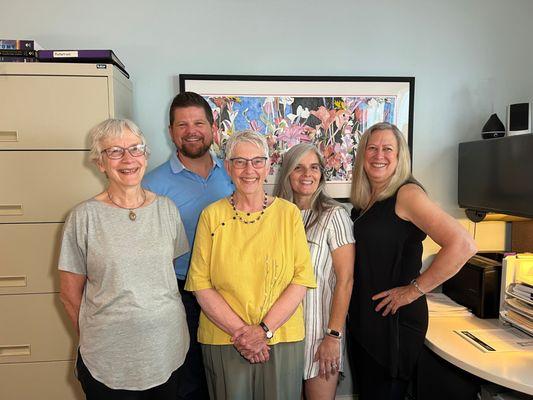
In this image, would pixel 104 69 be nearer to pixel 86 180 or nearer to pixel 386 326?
pixel 86 180

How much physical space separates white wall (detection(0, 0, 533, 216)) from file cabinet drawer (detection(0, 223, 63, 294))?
2.29 ft

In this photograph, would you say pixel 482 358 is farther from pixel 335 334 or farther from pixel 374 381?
pixel 335 334

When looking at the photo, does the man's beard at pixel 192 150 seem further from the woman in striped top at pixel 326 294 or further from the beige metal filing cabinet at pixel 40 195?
the woman in striped top at pixel 326 294

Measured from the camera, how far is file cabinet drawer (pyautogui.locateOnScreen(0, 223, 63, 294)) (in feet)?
5.73

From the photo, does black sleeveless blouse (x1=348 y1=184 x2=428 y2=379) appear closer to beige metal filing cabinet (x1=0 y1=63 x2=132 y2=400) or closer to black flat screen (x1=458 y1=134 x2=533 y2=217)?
black flat screen (x1=458 y1=134 x2=533 y2=217)

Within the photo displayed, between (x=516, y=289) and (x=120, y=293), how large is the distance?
169 centimetres

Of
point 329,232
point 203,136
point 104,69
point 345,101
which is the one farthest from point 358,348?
point 104,69

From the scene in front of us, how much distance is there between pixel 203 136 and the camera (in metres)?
1.80

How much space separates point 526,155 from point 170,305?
1.70 meters

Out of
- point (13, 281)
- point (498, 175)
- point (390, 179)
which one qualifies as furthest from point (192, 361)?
point (498, 175)

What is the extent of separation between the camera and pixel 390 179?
1.60 m

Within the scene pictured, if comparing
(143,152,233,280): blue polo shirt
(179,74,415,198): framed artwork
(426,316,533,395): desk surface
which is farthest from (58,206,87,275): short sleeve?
(426,316,533,395): desk surface

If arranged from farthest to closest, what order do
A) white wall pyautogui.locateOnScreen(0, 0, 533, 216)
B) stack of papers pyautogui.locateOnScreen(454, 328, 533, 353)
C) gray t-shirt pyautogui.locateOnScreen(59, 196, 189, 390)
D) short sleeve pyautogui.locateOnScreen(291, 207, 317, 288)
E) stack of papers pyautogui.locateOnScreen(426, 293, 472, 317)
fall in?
1. white wall pyautogui.locateOnScreen(0, 0, 533, 216)
2. stack of papers pyautogui.locateOnScreen(426, 293, 472, 317)
3. stack of papers pyautogui.locateOnScreen(454, 328, 533, 353)
4. short sleeve pyautogui.locateOnScreen(291, 207, 317, 288)
5. gray t-shirt pyautogui.locateOnScreen(59, 196, 189, 390)

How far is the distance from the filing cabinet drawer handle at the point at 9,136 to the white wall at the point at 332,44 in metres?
0.63
